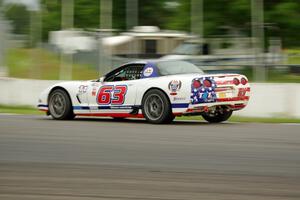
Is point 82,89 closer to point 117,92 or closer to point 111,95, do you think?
point 111,95

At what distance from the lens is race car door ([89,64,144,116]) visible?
13.4 meters

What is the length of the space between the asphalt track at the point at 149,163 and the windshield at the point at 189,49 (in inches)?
321

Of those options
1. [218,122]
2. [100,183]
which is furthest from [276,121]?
[100,183]

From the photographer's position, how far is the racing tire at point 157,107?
12727 millimetres

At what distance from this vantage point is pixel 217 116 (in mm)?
13820

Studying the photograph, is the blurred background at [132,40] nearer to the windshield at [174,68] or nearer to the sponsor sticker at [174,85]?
the windshield at [174,68]

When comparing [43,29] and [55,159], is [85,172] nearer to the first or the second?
[55,159]

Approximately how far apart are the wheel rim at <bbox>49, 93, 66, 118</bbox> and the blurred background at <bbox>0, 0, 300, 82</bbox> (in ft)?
17.6

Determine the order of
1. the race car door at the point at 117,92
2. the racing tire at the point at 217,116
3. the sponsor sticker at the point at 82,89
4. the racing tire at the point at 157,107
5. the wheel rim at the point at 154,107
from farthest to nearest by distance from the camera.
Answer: the sponsor sticker at the point at 82,89 → the racing tire at the point at 217,116 → the race car door at the point at 117,92 → the wheel rim at the point at 154,107 → the racing tire at the point at 157,107

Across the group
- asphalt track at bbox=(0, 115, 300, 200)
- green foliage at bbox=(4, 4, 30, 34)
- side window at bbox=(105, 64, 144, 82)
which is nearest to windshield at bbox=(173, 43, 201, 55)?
green foliage at bbox=(4, 4, 30, 34)

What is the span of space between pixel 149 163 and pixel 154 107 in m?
5.25

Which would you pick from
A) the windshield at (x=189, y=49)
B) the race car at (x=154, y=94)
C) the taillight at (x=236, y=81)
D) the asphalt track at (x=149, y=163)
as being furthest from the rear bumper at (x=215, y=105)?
the windshield at (x=189, y=49)

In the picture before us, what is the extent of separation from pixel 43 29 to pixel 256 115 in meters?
8.98

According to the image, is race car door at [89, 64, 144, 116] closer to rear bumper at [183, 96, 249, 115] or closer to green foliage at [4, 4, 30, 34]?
rear bumper at [183, 96, 249, 115]
